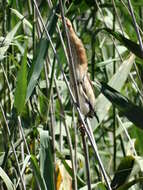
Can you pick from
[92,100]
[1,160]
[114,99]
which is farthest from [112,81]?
[1,160]

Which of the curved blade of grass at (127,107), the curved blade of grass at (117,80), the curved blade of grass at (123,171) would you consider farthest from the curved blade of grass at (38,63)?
the curved blade of grass at (123,171)

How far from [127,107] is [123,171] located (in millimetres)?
350

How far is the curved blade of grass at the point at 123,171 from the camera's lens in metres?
1.85

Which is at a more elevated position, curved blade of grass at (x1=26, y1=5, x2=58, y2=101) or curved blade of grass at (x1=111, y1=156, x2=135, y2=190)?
curved blade of grass at (x1=26, y1=5, x2=58, y2=101)

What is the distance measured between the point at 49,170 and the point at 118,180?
0.27m

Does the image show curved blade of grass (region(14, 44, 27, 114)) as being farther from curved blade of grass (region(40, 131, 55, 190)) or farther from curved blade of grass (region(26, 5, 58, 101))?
curved blade of grass (region(40, 131, 55, 190))

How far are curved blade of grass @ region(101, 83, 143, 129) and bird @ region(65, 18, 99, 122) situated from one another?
0.14m

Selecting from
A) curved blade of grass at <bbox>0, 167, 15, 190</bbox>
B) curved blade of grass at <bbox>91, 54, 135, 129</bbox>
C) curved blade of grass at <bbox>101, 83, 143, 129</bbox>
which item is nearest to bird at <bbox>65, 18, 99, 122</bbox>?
curved blade of grass at <bbox>91, 54, 135, 129</bbox>

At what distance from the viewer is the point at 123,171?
73.1 inches

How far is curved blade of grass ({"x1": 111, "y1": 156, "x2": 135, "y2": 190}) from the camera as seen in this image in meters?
1.85

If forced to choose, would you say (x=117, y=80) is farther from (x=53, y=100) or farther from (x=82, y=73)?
(x=53, y=100)

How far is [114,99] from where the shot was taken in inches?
63.5

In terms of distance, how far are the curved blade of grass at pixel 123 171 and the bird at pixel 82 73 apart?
0.17 m

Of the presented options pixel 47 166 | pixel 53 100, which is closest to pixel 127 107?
pixel 47 166
